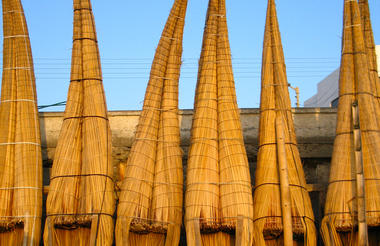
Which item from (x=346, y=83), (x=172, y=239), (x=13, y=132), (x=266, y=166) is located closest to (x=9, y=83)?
(x=13, y=132)

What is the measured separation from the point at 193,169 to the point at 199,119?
2.55 ft

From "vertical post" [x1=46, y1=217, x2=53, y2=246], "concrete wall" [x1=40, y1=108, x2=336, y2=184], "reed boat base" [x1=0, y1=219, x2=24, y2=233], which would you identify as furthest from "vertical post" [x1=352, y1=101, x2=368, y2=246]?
"reed boat base" [x1=0, y1=219, x2=24, y2=233]

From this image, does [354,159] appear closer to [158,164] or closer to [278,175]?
[278,175]

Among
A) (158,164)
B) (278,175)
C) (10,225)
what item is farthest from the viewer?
(158,164)

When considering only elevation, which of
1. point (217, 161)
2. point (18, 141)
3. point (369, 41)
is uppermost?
point (369, 41)

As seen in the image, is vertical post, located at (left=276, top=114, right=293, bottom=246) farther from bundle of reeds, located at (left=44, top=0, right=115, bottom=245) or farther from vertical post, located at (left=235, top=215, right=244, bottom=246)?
bundle of reeds, located at (left=44, top=0, right=115, bottom=245)

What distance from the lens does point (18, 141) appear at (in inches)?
359

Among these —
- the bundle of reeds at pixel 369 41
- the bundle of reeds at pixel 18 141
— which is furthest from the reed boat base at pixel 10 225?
the bundle of reeds at pixel 369 41

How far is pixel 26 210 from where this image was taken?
28.5 feet

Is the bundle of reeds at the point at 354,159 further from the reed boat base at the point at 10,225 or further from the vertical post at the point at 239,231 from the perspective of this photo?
the reed boat base at the point at 10,225

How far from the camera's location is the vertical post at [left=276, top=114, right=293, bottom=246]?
8219 mm

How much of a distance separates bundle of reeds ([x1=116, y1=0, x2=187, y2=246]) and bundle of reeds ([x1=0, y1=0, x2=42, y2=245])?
1292 millimetres

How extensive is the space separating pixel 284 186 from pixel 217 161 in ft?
3.26

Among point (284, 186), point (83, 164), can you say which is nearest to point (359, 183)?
point (284, 186)
